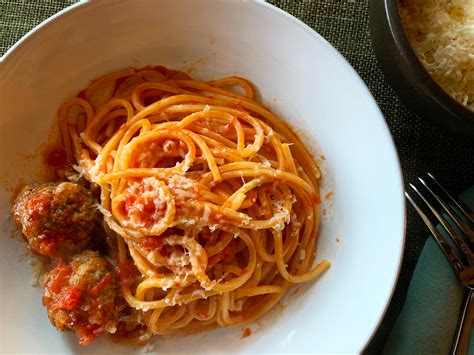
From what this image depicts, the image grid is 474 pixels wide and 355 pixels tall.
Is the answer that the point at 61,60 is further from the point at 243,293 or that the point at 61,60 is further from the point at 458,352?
the point at 458,352

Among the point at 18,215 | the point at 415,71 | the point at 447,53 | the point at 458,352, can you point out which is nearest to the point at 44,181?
the point at 18,215

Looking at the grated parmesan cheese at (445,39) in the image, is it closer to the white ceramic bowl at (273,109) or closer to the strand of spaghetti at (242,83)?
the white ceramic bowl at (273,109)

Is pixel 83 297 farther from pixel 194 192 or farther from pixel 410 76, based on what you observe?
pixel 410 76

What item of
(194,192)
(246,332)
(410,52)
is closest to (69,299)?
(194,192)

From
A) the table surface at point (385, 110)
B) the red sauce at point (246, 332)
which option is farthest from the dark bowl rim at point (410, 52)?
the red sauce at point (246, 332)

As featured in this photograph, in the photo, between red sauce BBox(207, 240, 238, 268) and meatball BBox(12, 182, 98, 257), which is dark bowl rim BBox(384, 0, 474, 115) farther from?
meatball BBox(12, 182, 98, 257)
